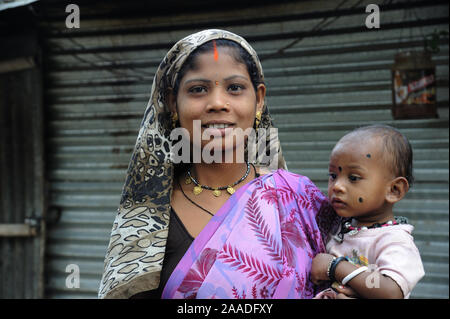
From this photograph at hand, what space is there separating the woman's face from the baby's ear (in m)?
0.62

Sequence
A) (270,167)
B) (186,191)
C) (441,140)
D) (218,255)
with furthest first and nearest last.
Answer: (441,140), (270,167), (186,191), (218,255)

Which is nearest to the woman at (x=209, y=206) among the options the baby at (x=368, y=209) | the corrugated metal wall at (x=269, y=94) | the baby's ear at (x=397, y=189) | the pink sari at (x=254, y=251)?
the pink sari at (x=254, y=251)

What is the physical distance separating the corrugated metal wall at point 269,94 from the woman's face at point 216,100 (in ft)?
8.16

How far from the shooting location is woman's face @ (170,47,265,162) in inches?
60.4

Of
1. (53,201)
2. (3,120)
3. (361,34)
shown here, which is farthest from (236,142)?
(3,120)

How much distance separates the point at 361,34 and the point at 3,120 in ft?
13.1

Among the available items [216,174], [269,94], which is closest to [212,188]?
[216,174]

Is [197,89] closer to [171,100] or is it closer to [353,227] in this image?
[171,100]

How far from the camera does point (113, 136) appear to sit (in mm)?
4449

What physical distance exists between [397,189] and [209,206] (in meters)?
0.76

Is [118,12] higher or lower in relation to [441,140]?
higher

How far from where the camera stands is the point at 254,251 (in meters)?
1.47

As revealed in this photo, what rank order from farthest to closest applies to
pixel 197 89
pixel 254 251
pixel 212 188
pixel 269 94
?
pixel 269 94 → pixel 212 188 → pixel 197 89 → pixel 254 251

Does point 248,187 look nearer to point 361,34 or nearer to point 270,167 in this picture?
point 270,167
